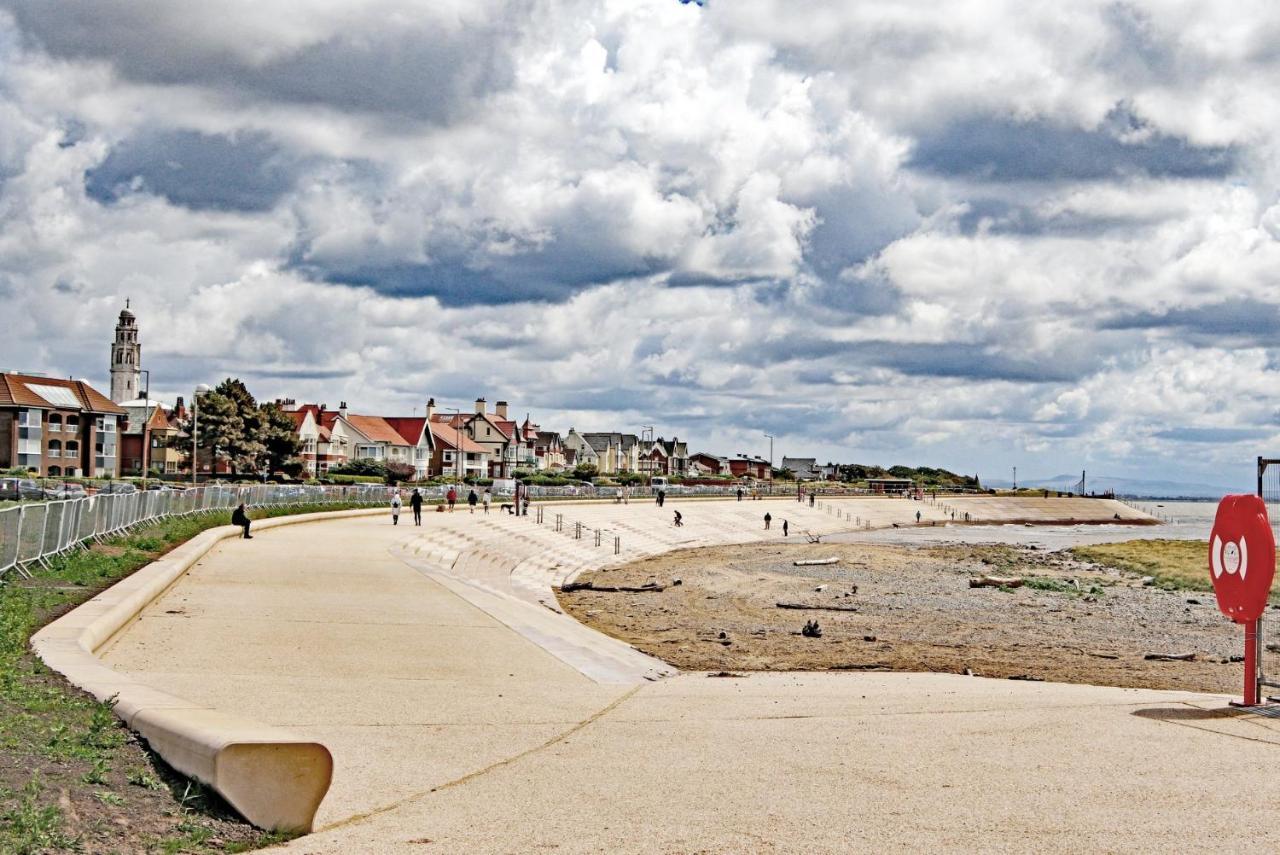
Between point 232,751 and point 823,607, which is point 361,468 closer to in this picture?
point 823,607

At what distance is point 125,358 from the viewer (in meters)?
140

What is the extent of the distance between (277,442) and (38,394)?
62.7 feet

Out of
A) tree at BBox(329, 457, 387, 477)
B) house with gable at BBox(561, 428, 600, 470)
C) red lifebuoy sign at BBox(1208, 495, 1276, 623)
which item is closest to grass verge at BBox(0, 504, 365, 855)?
red lifebuoy sign at BBox(1208, 495, 1276, 623)

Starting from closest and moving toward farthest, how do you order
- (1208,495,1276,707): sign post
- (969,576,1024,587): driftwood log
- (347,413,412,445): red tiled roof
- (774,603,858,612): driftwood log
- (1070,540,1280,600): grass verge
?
(1208,495,1276,707): sign post < (774,603,858,612): driftwood log < (969,576,1024,587): driftwood log < (1070,540,1280,600): grass verge < (347,413,412,445): red tiled roof

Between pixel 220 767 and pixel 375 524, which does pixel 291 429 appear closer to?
pixel 375 524

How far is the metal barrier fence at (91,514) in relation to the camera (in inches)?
781

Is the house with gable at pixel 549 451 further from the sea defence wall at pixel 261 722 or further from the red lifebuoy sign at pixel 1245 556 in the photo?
the red lifebuoy sign at pixel 1245 556

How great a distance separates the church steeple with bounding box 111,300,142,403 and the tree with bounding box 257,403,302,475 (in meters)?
39.7

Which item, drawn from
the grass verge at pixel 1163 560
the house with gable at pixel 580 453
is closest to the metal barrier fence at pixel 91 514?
the grass verge at pixel 1163 560

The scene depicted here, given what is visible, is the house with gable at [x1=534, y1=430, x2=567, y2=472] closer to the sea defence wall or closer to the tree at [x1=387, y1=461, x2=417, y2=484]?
the tree at [x1=387, y1=461, x2=417, y2=484]

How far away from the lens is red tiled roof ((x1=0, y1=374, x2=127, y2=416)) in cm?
8900

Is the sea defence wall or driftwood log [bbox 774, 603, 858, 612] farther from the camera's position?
driftwood log [bbox 774, 603, 858, 612]

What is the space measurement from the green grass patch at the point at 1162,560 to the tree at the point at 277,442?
6411 cm

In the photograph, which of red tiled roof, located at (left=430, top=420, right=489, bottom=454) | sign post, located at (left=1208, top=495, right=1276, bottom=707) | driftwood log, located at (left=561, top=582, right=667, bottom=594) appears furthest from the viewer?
red tiled roof, located at (left=430, top=420, right=489, bottom=454)
